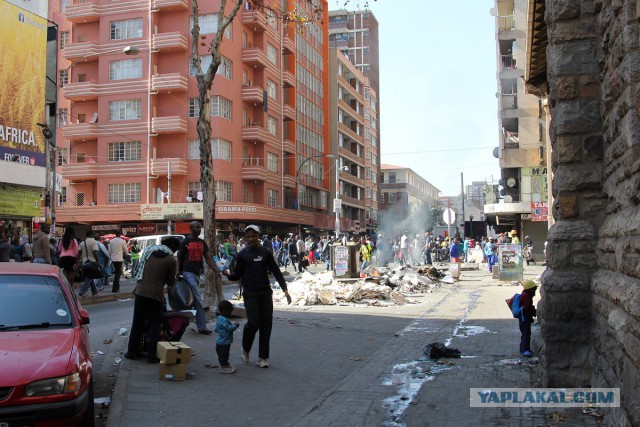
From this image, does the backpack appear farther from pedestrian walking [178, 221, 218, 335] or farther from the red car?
the red car

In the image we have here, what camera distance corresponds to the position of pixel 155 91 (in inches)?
1879

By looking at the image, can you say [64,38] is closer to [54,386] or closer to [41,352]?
[41,352]

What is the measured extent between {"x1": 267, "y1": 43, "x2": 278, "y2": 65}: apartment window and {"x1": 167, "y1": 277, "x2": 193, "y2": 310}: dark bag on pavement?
46706 millimetres

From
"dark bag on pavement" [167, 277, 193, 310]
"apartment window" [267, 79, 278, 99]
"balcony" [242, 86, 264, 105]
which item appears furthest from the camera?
"apartment window" [267, 79, 278, 99]

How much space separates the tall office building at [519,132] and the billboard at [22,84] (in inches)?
1159

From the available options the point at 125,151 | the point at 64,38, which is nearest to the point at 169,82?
the point at 125,151

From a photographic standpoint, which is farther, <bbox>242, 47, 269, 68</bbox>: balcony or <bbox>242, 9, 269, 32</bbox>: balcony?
<bbox>242, 47, 269, 68</bbox>: balcony

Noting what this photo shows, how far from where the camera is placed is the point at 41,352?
4.87 meters

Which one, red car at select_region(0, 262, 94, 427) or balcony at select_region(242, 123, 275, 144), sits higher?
balcony at select_region(242, 123, 275, 144)

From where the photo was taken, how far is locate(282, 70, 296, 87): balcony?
57.8 m

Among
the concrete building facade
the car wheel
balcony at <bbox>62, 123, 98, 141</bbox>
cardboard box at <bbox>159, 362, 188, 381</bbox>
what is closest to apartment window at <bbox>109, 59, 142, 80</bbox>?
balcony at <bbox>62, 123, 98, 141</bbox>

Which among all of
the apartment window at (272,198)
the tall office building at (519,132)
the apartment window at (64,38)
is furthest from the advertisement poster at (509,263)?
the apartment window at (64,38)

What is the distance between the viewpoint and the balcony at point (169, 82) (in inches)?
1855

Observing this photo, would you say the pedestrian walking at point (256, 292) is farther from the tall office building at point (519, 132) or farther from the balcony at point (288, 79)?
the balcony at point (288, 79)
